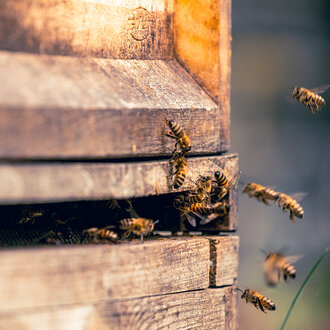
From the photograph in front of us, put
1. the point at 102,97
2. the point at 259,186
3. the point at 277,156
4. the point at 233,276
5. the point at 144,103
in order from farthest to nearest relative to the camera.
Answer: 1. the point at 277,156
2. the point at 259,186
3. the point at 233,276
4. the point at 144,103
5. the point at 102,97

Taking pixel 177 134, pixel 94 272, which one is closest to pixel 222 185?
pixel 177 134

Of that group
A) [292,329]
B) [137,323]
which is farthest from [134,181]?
[292,329]

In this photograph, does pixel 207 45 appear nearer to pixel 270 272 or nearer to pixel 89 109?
pixel 89 109

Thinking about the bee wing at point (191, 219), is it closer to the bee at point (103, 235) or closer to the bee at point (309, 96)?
the bee at point (103, 235)

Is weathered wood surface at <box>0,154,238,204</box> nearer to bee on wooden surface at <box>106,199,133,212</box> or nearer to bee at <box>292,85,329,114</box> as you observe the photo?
bee on wooden surface at <box>106,199,133,212</box>

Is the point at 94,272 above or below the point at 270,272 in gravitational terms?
above

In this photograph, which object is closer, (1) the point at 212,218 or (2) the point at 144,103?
(2) the point at 144,103

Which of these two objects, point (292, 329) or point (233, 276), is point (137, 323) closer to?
point (233, 276)
